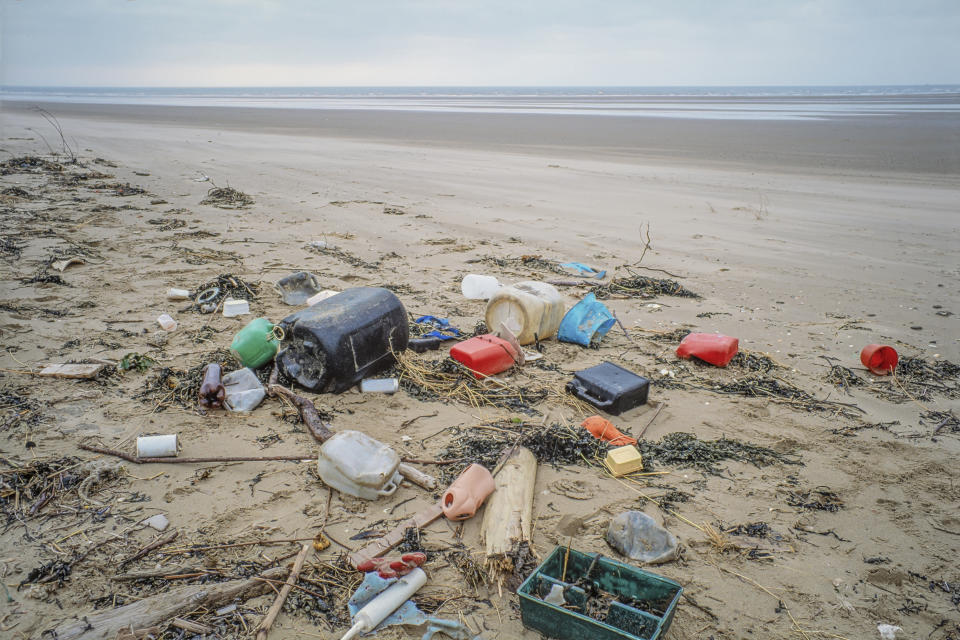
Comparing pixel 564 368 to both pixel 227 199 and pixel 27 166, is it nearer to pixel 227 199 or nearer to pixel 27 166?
pixel 227 199

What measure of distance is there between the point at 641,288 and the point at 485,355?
2.90m

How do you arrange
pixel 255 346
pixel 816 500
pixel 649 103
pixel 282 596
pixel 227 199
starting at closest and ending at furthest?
pixel 282 596
pixel 816 500
pixel 255 346
pixel 227 199
pixel 649 103

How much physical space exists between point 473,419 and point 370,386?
0.85 m

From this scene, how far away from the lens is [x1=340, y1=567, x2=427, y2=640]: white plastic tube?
7.46ft

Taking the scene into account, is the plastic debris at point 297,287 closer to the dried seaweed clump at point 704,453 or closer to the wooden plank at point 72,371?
the wooden plank at point 72,371

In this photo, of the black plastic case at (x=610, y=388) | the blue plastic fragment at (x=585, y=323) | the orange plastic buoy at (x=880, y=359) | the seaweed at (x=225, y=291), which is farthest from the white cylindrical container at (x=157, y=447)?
the orange plastic buoy at (x=880, y=359)

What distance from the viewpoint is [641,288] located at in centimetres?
648

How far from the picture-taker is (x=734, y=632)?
91.7 inches

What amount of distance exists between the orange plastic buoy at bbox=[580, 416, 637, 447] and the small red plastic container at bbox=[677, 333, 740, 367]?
141 cm

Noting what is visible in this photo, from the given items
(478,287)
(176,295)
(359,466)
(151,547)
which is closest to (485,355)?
(359,466)

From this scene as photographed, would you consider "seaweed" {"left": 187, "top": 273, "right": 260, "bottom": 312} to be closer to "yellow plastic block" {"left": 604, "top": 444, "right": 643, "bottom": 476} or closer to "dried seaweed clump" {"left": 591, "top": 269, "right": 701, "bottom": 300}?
"dried seaweed clump" {"left": 591, "top": 269, "right": 701, "bottom": 300}

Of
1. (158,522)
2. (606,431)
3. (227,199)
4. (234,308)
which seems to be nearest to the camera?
(158,522)

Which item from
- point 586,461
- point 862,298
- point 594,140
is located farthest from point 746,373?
point 594,140

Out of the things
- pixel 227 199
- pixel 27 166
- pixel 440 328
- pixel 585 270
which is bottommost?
pixel 440 328
